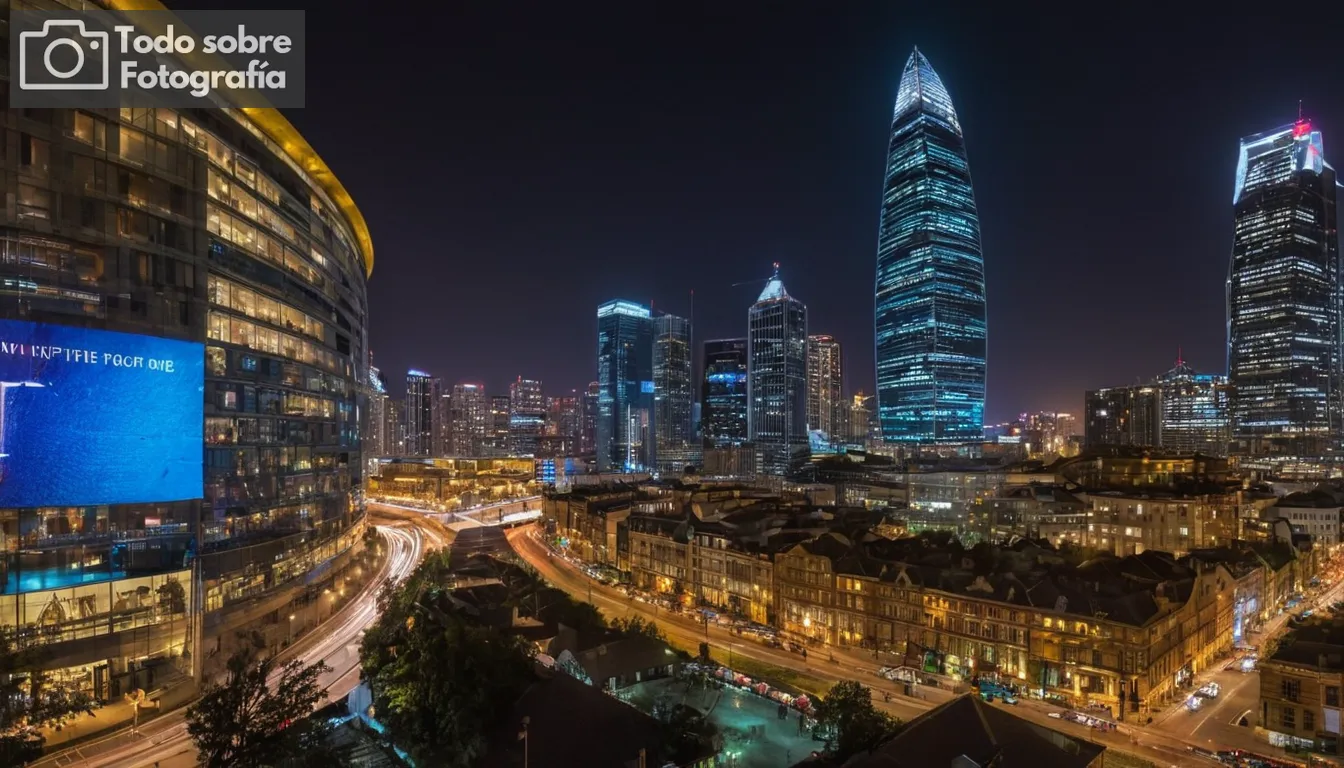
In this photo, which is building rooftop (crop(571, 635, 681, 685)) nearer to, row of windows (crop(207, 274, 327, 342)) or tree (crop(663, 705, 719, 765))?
tree (crop(663, 705, 719, 765))

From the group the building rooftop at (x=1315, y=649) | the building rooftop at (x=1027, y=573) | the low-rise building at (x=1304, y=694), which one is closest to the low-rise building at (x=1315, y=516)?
the building rooftop at (x=1027, y=573)

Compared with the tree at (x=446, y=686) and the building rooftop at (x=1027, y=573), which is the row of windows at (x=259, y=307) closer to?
the tree at (x=446, y=686)

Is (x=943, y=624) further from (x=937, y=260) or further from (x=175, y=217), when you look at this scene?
(x=937, y=260)

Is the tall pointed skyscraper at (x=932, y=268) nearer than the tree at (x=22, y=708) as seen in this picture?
No

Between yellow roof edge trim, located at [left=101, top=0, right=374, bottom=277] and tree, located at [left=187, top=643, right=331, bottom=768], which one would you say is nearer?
tree, located at [left=187, top=643, right=331, bottom=768]

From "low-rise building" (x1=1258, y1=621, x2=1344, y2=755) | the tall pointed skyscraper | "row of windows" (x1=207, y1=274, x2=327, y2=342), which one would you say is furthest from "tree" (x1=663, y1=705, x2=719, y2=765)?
the tall pointed skyscraper

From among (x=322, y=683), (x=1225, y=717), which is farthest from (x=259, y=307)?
(x=1225, y=717)
